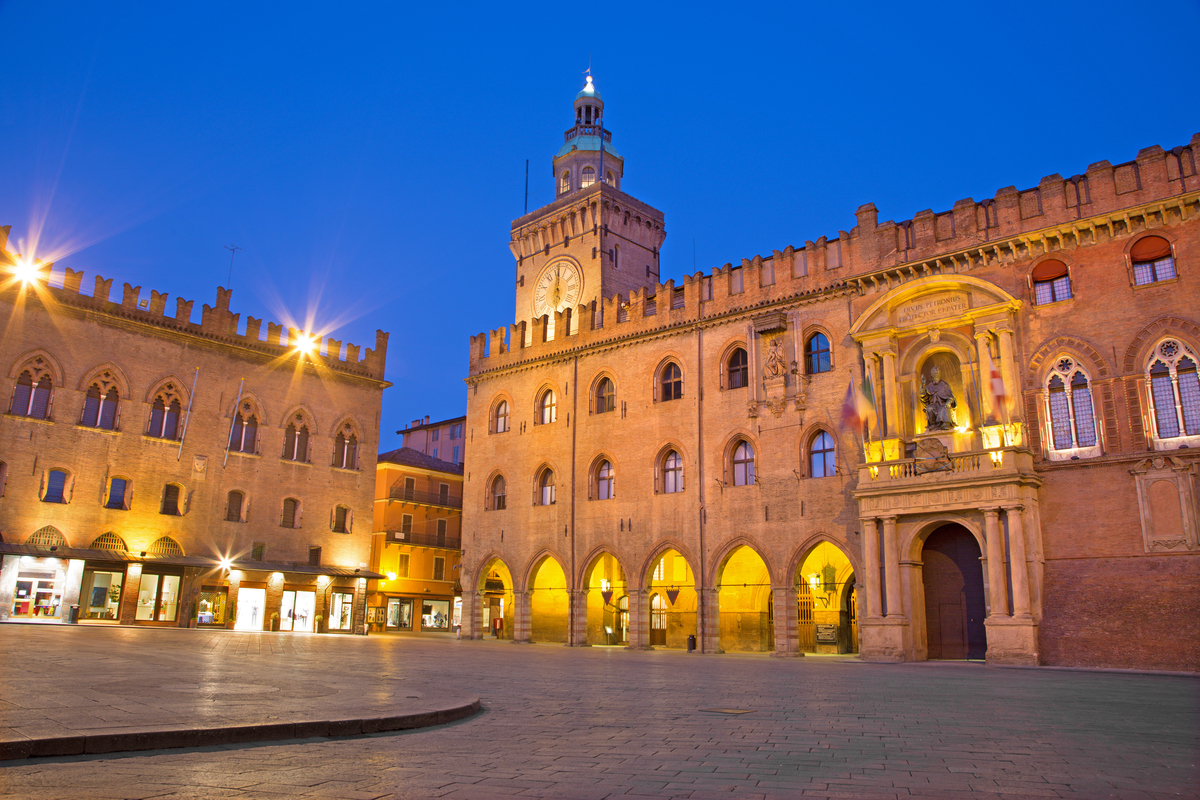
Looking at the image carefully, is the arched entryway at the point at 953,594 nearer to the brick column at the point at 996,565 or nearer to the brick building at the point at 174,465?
the brick column at the point at 996,565

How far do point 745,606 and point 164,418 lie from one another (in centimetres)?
2320

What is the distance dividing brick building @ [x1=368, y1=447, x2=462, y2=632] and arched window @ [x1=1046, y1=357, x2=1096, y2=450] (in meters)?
30.9

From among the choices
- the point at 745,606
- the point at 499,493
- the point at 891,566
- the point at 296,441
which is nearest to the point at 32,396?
the point at 296,441

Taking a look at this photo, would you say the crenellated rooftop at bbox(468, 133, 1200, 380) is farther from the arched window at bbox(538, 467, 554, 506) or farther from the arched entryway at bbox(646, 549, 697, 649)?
the arched entryway at bbox(646, 549, 697, 649)

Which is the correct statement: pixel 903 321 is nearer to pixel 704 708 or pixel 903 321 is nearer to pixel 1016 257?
pixel 1016 257

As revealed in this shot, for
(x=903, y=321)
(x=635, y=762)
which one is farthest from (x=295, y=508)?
(x=635, y=762)

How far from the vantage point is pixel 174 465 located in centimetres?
3347

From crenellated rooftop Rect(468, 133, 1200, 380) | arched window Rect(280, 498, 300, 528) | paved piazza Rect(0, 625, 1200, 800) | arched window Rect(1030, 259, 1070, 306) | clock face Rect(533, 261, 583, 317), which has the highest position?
clock face Rect(533, 261, 583, 317)

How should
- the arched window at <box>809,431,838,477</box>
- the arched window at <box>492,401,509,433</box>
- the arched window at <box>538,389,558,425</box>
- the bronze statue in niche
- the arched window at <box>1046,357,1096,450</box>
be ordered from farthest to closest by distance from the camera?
the arched window at <box>492,401,509,433</box>, the arched window at <box>538,389,558,425</box>, the arched window at <box>809,431,838,477</box>, the bronze statue in niche, the arched window at <box>1046,357,1096,450</box>

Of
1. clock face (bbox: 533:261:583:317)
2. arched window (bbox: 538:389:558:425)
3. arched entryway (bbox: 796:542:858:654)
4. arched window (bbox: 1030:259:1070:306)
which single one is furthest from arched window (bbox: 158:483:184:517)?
arched window (bbox: 1030:259:1070:306)

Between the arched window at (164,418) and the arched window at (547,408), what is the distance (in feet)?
46.4

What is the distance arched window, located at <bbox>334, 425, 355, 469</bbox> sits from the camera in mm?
39031

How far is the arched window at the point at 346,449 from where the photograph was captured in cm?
3903

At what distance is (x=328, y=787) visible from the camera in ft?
15.7
